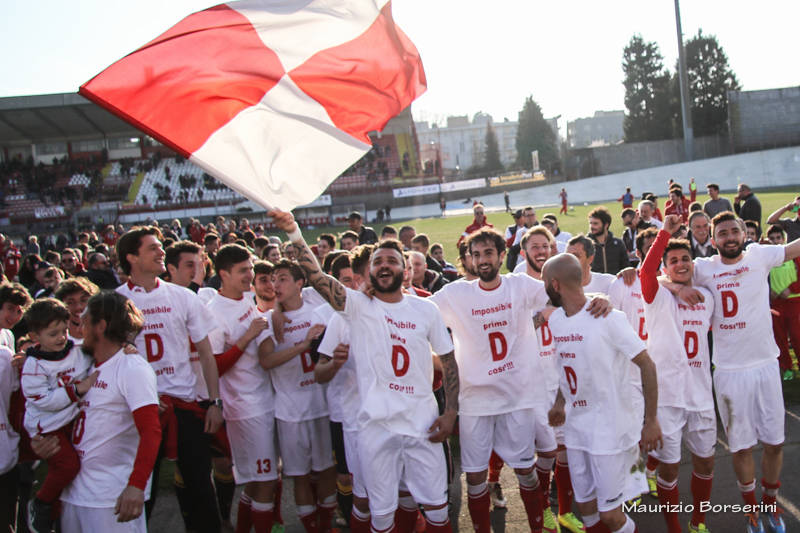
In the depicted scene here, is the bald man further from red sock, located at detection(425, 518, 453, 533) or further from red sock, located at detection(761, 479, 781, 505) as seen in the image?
red sock, located at detection(761, 479, 781, 505)

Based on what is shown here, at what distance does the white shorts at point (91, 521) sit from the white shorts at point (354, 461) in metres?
1.41

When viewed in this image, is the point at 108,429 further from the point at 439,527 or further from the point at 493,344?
the point at 493,344

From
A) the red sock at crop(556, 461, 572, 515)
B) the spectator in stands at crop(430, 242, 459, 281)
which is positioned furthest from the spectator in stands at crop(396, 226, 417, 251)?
the red sock at crop(556, 461, 572, 515)

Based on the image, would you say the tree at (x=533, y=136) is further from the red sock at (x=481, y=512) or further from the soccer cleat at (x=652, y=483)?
the red sock at (x=481, y=512)

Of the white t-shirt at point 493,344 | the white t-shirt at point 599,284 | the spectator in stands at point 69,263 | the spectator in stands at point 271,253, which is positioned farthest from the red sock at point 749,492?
the spectator in stands at point 69,263

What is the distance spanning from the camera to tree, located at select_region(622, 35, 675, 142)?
68062mm

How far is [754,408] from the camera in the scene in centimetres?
465

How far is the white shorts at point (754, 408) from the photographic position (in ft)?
15.1

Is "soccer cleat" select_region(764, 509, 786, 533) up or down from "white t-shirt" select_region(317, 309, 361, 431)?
down

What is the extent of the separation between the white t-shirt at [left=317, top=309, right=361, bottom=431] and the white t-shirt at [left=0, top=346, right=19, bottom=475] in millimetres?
2045

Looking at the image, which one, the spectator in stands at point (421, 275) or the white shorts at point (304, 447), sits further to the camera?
the spectator in stands at point (421, 275)

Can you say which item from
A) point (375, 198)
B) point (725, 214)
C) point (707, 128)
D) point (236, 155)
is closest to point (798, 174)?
point (707, 128)

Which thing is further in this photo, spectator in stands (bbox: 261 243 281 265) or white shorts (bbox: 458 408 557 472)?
spectator in stands (bbox: 261 243 281 265)

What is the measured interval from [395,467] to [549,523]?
62.6 inches
